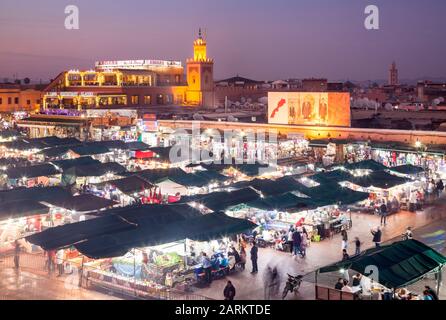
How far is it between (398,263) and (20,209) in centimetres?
840

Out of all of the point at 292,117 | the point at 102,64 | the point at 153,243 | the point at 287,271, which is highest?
the point at 102,64

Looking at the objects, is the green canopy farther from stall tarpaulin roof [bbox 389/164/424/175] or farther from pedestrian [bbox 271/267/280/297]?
pedestrian [bbox 271/267/280/297]

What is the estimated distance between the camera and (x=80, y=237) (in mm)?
10789

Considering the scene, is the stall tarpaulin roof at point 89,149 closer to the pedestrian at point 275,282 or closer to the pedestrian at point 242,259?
the pedestrian at point 242,259

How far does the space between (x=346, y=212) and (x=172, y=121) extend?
56.7 ft

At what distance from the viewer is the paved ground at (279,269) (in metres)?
9.97

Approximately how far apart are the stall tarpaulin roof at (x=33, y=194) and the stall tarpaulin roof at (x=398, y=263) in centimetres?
814

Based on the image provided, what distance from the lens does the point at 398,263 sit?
8898mm

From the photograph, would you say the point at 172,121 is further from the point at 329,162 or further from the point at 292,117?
the point at 329,162

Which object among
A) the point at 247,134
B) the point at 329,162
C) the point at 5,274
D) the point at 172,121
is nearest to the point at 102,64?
the point at 172,121

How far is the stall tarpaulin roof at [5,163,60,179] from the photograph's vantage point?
59.6 feet

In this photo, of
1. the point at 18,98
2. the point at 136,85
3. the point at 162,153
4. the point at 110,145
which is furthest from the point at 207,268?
the point at 18,98

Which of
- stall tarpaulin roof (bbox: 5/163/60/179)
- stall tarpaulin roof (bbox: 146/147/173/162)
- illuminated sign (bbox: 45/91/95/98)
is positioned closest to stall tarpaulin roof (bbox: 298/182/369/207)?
stall tarpaulin roof (bbox: 146/147/173/162)

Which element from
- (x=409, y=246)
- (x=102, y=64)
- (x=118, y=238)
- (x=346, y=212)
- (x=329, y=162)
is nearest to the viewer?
(x=409, y=246)
